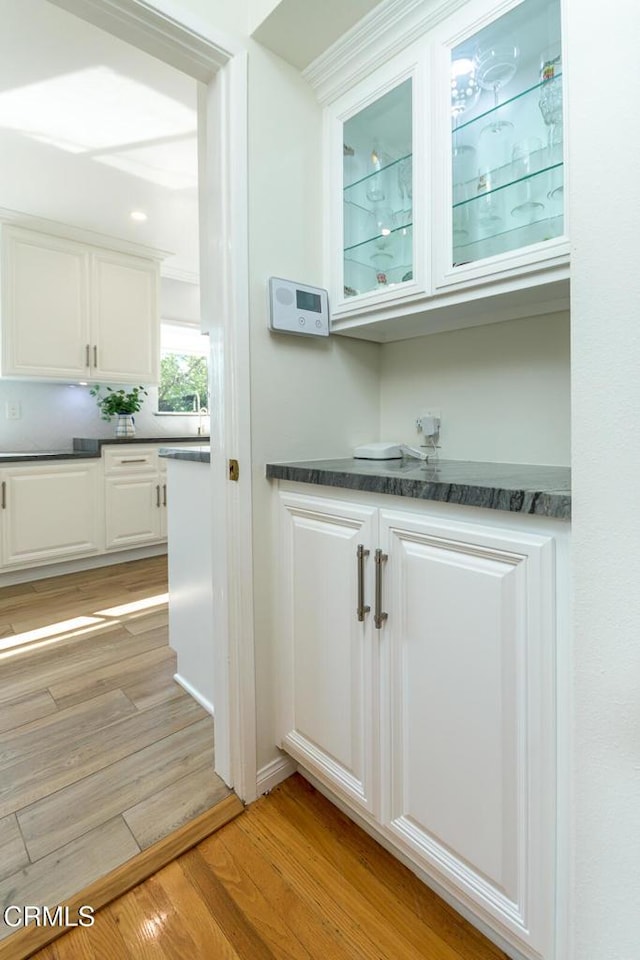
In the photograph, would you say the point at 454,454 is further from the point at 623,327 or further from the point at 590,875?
the point at 590,875

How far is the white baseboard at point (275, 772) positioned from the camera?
1323 mm

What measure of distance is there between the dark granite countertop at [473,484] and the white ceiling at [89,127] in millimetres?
1856

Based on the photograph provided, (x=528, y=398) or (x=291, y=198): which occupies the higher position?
(x=291, y=198)

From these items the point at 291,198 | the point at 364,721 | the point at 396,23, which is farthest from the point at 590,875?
the point at 396,23

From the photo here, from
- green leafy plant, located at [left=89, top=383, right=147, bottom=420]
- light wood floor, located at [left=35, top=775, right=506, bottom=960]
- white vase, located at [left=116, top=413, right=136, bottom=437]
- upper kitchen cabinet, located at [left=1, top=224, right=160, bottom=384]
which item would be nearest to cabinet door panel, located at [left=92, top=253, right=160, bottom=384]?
upper kitchen cabinet, located at [left=1, top=224, right=160, bottom=384]

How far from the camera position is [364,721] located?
1.09 metres

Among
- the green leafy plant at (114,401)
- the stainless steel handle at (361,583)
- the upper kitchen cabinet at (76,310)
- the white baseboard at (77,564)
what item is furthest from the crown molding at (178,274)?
the stainless steel handle at (361,583)

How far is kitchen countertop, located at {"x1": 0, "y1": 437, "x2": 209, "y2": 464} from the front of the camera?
3057 mm

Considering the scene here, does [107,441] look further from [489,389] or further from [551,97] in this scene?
[551,97]

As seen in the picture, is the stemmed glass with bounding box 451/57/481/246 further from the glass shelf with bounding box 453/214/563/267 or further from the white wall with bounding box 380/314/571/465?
the white wall with bounding box 380/314/571/465

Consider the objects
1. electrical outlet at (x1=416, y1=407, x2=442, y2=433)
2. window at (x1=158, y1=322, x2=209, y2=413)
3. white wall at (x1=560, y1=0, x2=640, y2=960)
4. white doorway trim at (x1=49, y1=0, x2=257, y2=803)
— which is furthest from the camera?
window at (x1=158, y1=322, x2=209, y2=413)

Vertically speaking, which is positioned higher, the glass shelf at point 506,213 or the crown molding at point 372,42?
the crown molding at point 372,42

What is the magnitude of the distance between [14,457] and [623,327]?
3.45 meters

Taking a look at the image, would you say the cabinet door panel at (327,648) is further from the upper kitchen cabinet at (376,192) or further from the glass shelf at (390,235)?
the glass shelf at (390,235)
